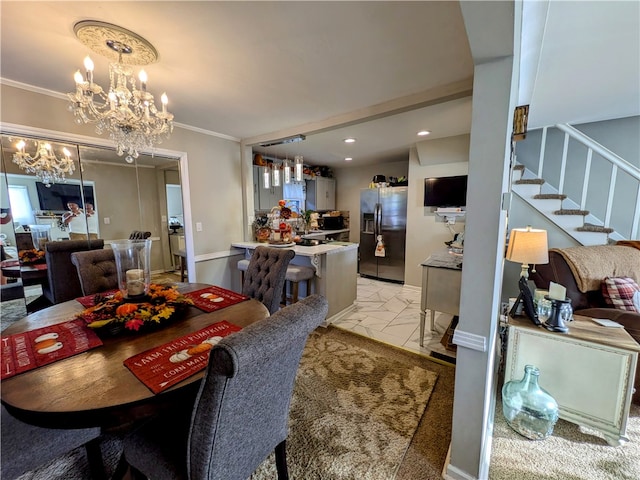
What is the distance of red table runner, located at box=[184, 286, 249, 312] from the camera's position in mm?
1597

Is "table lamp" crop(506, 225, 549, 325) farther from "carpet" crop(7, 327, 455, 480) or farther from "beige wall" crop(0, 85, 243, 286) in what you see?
"beige wall" crop(0, 85, 243, 286)

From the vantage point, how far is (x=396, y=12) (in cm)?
130

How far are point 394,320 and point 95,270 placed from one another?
3086mm

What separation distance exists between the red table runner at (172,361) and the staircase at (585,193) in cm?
336

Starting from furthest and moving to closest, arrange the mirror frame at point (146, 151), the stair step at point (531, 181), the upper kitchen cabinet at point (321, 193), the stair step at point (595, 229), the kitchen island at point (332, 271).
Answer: the upper kitchen cabinet at point (321, 193), the stair step at point (531, 181), the kitchen island at point (332, 271), the stair step at point (595, 229), the mirror frame at point (146, 151)

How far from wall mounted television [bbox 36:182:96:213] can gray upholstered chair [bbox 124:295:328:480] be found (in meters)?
2.35

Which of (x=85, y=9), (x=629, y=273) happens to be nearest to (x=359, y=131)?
(x=85, y=9)

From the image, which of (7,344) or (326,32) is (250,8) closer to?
(326,32)

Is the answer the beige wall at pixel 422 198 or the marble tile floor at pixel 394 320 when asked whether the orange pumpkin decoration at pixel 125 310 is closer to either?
the marble tile floor at pixel 394 320

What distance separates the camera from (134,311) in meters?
1.32

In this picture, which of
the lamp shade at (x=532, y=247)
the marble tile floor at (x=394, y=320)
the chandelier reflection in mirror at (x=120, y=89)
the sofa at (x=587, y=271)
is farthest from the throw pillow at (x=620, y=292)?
the chandelier reflection in mirror at (x=120, y=89)

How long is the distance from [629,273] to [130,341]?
3.99m

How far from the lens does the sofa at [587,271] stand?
220cm

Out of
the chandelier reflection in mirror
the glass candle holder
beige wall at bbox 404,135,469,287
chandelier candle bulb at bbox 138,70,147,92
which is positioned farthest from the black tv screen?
the glass candle holder
